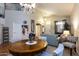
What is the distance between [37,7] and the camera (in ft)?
5.26

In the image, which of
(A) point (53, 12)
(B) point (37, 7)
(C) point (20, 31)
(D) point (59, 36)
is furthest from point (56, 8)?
(C) point (20, 31)

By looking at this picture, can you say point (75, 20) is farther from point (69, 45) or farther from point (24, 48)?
point (24, 48)

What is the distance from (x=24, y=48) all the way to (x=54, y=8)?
0.79 metres

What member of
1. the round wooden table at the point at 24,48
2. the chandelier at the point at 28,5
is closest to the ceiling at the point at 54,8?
the chandelier at the point at 28,5

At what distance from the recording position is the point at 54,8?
5.32 feet

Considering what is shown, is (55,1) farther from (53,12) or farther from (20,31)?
(20,31)

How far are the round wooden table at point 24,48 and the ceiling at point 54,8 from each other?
497 mm

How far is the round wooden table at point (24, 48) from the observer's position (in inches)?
59.4

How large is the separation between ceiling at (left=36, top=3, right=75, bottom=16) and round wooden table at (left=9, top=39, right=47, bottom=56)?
0.50 metres

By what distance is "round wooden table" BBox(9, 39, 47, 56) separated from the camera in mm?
1510

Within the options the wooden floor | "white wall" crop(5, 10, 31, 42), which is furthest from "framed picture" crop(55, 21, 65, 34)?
the wooden floor

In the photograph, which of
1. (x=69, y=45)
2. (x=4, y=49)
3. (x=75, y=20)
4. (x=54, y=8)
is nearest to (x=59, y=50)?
(x=69, y=45)

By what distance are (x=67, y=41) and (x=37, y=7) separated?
0.72 metres

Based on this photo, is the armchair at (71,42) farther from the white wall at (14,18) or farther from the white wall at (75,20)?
the white wall at (14,18)
